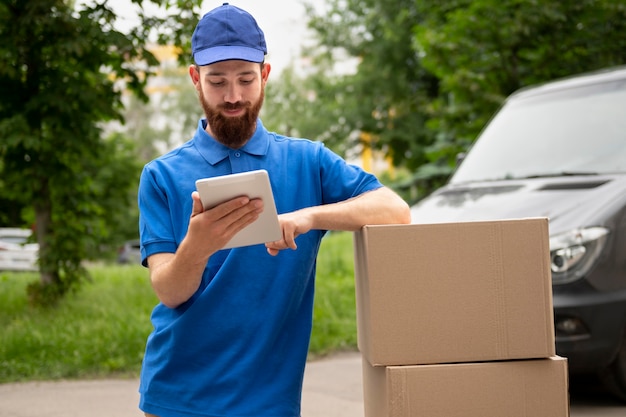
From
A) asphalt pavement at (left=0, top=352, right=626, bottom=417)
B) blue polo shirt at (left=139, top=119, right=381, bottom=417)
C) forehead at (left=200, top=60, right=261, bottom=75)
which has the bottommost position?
asphalt pavement at (left=0, top=352, right=626, bottom=417)

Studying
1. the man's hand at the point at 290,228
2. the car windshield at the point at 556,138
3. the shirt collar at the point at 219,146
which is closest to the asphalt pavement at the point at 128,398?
the car windshield at the point at 556,138

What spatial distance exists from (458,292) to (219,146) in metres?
0.79

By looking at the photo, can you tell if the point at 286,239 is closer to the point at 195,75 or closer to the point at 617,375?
the point at 195,75

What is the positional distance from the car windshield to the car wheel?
A: 3.76 ft

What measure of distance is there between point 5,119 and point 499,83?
19.9 ft

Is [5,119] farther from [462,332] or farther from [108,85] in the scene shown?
[462,332]

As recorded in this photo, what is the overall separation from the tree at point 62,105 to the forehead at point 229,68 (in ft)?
16.8

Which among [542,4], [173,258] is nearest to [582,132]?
[173,258]

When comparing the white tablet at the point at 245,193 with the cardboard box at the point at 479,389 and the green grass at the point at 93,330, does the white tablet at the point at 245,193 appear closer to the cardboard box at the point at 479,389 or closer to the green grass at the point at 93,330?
the cardboard box at the point at 479,389

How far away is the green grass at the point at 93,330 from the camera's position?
646 centimetres

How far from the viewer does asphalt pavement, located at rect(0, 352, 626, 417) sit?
5262mm

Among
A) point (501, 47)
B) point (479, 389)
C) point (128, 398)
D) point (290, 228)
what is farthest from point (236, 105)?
point (501, 47)

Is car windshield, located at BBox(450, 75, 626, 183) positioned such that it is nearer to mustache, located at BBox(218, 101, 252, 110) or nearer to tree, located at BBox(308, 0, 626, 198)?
mustache, located at BBox(218, 101, 252, 110)

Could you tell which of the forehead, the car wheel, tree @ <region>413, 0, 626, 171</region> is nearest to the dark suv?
the car wheel
